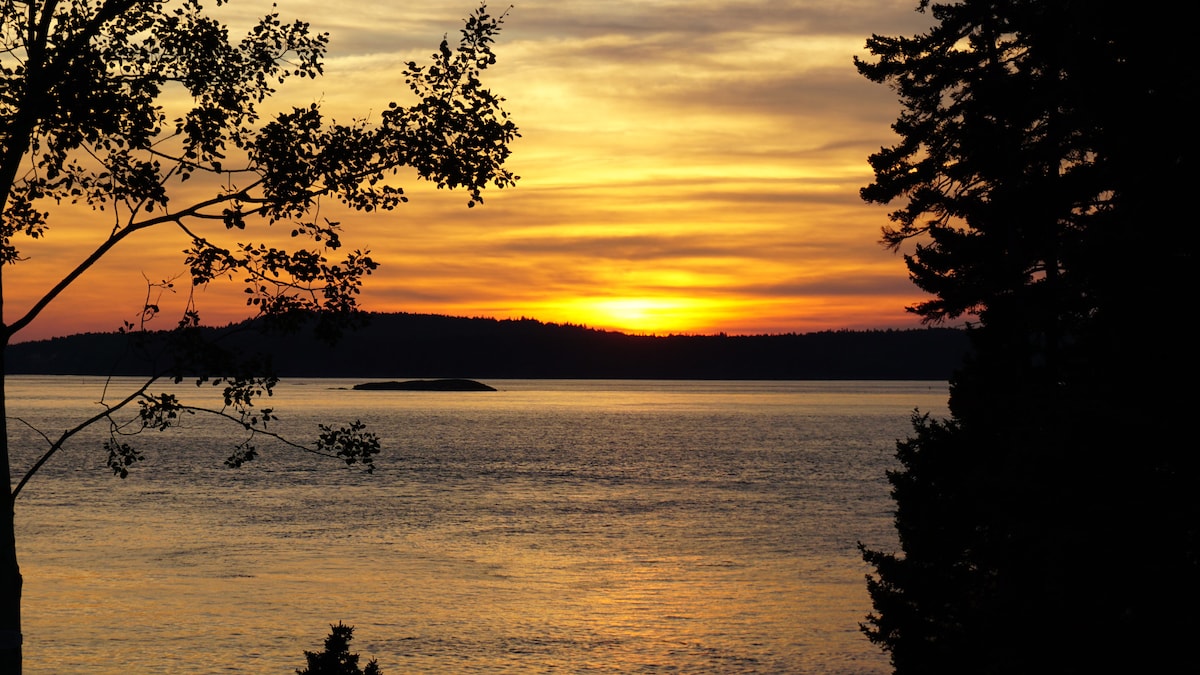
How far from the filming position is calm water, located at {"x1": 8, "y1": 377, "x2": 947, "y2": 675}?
32375 mm

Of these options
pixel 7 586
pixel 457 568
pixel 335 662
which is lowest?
pixel 457 568

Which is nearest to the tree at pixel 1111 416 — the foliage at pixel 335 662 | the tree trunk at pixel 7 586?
the foliage at pixel 335 662

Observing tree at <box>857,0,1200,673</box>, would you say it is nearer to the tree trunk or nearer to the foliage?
the foliage

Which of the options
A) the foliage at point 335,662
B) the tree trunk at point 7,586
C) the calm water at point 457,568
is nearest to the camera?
the tree trunk at point 7,586

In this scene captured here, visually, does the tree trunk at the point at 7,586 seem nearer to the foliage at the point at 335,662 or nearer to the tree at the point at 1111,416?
the foliage at the point at 335,662

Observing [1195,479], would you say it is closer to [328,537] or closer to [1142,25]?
[1142,25]

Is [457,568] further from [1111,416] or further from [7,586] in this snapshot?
[1111,416]

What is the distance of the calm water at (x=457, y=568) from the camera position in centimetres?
3238

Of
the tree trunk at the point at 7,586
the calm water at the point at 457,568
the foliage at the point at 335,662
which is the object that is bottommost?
the calm water at the point at 457,568

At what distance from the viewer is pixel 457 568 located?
47375 millimetres

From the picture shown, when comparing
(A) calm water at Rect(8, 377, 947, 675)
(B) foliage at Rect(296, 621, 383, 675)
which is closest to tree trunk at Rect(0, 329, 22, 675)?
(B) foliage at Rect(296, 621, 383, 675)

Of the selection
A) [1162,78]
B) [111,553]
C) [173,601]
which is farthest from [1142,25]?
[111,553]

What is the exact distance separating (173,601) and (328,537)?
17.9m

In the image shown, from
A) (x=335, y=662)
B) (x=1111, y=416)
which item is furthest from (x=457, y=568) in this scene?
(x=1111, y=416)
